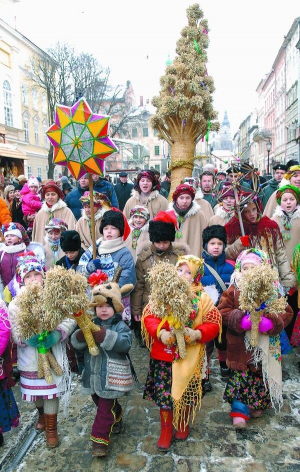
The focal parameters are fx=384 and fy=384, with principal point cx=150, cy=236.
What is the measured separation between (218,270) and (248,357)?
935 millimetres

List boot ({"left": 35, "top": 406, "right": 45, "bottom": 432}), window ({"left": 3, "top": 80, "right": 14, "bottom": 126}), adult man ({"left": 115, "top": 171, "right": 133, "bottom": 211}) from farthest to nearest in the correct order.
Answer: window ({"left": 3, "top": 80, "right": 14, "bottom": 126}) < adult man ({"left": 115, "top": 171, "right": 133, "bottom": 211}) < boot ({"left": 35, "top": 406, "right": 45, "bottom": 432})

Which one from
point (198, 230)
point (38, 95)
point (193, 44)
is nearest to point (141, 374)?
point (198, 230)

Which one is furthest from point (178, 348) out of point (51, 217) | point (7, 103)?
point (7, 103)

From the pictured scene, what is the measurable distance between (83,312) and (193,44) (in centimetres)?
705

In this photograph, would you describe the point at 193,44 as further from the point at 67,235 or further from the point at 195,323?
the point at 195,323

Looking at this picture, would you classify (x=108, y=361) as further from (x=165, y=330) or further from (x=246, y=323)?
(x=246, y=323)

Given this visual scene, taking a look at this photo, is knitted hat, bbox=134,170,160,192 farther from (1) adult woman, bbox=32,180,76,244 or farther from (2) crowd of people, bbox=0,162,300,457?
(2) crowd of people, bbox=0,162,300,457

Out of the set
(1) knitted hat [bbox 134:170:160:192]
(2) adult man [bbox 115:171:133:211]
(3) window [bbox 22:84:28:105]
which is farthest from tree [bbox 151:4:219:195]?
(3) window [bbox 22:84:28:105]

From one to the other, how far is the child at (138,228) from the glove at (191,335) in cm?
249

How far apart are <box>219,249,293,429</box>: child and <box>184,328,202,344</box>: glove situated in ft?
1.43

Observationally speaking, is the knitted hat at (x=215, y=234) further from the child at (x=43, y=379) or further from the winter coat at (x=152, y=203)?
the winter coat at (x=152, y=203)

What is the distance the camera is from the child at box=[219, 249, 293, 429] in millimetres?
3109

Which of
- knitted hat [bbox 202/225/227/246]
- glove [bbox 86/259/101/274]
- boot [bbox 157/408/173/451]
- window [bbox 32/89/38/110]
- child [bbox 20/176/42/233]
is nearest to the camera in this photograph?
boot [bbox 157/408/173/451]

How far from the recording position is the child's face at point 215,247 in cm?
382
